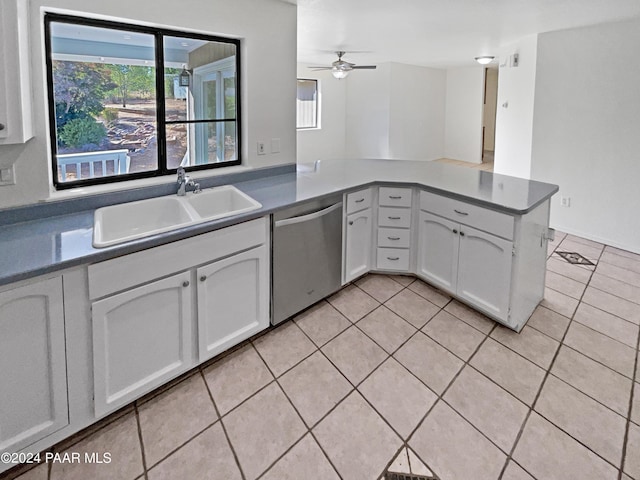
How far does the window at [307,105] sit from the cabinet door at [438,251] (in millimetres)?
6489

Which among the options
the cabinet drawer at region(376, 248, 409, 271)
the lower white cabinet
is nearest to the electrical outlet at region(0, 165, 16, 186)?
the cabinet drawer at region(376, 248, 409, 271)

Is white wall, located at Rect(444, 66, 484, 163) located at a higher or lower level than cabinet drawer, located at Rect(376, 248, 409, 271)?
higher

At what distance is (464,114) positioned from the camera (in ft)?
31.4

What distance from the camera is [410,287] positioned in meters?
3.12

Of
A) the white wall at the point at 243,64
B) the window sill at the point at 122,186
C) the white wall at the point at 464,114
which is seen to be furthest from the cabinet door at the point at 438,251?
the white wall at the point at 464,114

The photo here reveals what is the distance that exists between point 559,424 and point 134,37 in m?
3.09

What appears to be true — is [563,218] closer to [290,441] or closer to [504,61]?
[504,61]

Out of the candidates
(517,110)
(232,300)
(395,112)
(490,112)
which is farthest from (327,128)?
(232,300)

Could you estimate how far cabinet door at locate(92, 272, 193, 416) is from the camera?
1664 mm

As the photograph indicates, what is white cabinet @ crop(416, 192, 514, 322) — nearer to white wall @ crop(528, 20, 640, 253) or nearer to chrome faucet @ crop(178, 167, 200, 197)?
chrome faucet @ crop(178, 167, 200, 197)

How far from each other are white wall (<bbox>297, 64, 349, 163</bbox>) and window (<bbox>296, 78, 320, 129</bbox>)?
0.41ft

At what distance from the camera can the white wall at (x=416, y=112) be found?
8.65 meters

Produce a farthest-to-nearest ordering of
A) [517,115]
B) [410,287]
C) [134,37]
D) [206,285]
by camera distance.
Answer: [517,115] < [410,287] < [134,37] < [206,285]

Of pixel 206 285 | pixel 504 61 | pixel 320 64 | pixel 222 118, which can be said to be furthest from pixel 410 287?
pixel 320 64
